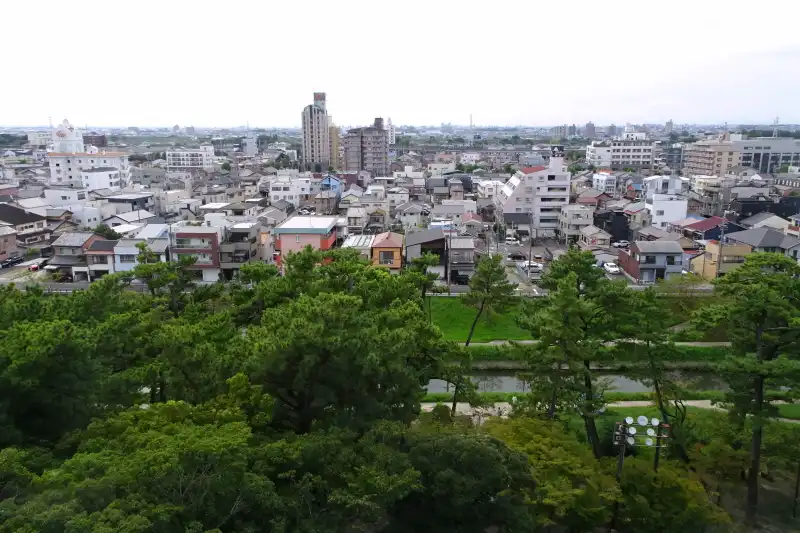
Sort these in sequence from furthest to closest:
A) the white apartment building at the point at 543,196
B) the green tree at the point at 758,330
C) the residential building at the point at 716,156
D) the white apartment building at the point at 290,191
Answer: the residential building at the point at 716,156 < the white apartment building at the point at 290,191 < the white apartment building at the point at 543,196 < the green tree at the point at 758,330

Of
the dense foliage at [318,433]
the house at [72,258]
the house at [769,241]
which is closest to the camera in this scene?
the dense foliage at [318,433]

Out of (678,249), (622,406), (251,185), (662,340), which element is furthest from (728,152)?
(662,340)

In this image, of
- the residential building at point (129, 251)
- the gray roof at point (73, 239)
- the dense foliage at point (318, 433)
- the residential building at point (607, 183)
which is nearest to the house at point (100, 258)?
the residential building at point (129, 251)

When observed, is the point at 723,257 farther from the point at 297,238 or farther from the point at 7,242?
the point at 7,242

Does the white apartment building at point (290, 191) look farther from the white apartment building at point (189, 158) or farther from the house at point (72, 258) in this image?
the white apartment building at point (189, 158)

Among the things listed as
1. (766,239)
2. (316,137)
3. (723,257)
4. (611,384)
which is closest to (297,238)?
(611,384)

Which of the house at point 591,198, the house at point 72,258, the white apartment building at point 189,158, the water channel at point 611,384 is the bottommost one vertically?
the water channel at point 611,384

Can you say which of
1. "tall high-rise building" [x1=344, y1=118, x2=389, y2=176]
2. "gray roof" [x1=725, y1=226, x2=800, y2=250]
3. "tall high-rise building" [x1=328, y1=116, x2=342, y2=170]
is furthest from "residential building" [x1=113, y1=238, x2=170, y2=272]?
"tall high-rise building" [x1=328, y1=116, x2=342, y2=170]
